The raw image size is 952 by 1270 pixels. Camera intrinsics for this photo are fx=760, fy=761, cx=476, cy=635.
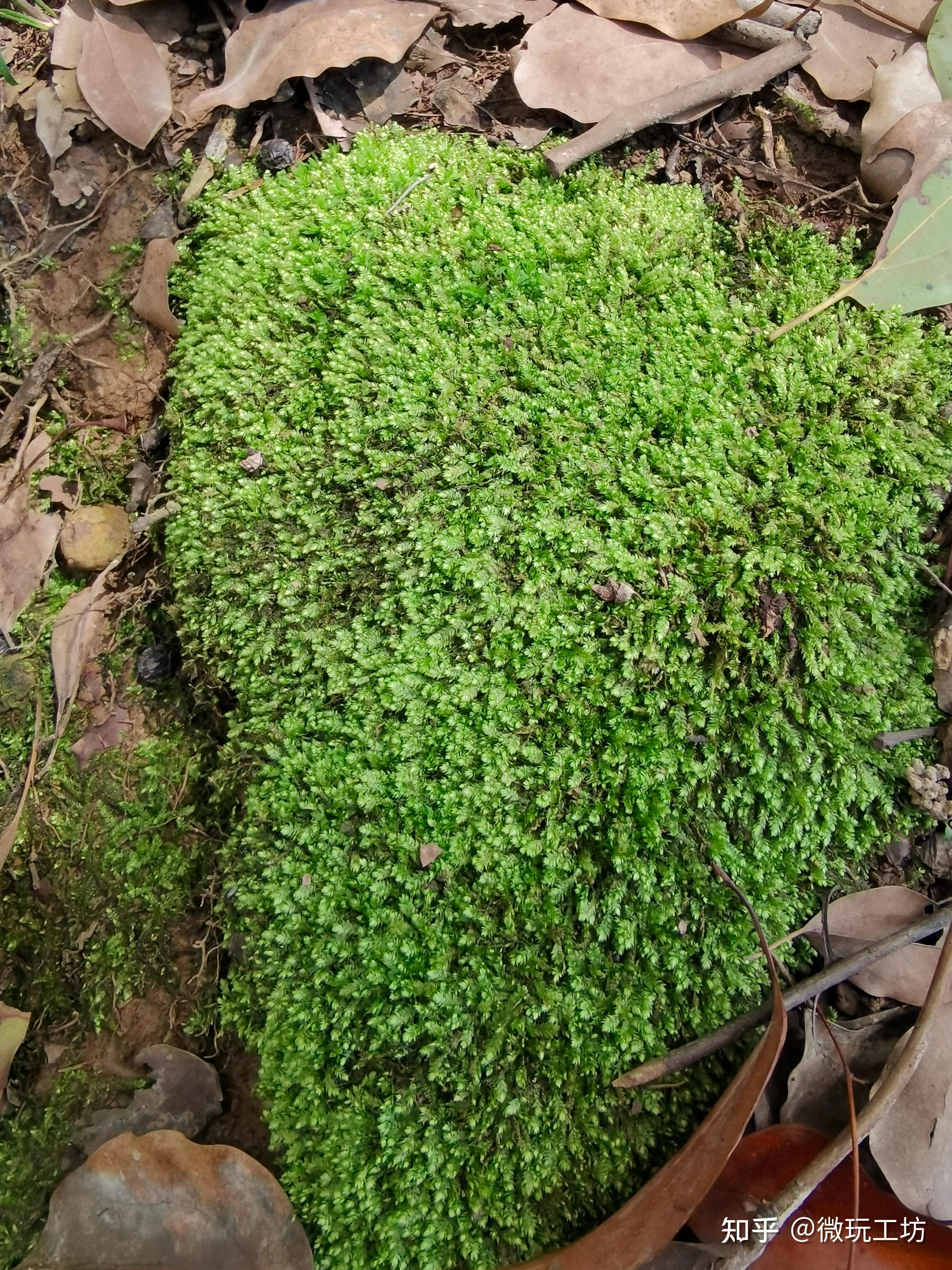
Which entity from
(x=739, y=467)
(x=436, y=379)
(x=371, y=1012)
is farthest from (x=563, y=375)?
(x=371, y=1012)

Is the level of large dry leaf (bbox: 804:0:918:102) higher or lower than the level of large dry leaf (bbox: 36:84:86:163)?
higher

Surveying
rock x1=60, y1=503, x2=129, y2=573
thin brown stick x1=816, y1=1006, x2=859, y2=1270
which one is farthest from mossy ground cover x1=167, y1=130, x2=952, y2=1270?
rock x1=60, y1=503, x2=129, y2=573

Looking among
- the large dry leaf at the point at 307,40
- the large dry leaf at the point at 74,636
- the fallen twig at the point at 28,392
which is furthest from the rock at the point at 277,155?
the large dry leaf at the point at 74,636

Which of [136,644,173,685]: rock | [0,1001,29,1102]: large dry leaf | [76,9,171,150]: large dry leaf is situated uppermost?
[76,9,171,150]: large dry leaf

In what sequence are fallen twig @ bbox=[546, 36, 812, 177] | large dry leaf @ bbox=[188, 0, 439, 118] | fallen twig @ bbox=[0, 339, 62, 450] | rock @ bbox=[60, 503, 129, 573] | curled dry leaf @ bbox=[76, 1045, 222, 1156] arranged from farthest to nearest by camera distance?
fallen twig @ bbox=[0, 339, 62, 450] < rock @ bbox=[60, 503, 129, 573] < large dry leaf @ bbox=[188, 0, 439, 118] < fallen twig @ bbox=[546, 36, 812, 177] < curled dry leaf @ bbox=[76, 1045, 222, 1156]

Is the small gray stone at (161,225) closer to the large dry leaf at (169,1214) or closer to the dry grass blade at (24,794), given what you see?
the dry grass blade at (24,794)

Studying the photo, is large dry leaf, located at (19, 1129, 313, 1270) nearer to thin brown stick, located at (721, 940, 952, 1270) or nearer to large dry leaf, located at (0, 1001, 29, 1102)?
large dry leaf, located at (0, 1001, 29, 1102)

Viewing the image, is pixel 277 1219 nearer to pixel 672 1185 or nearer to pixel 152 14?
pixel 672 1185
